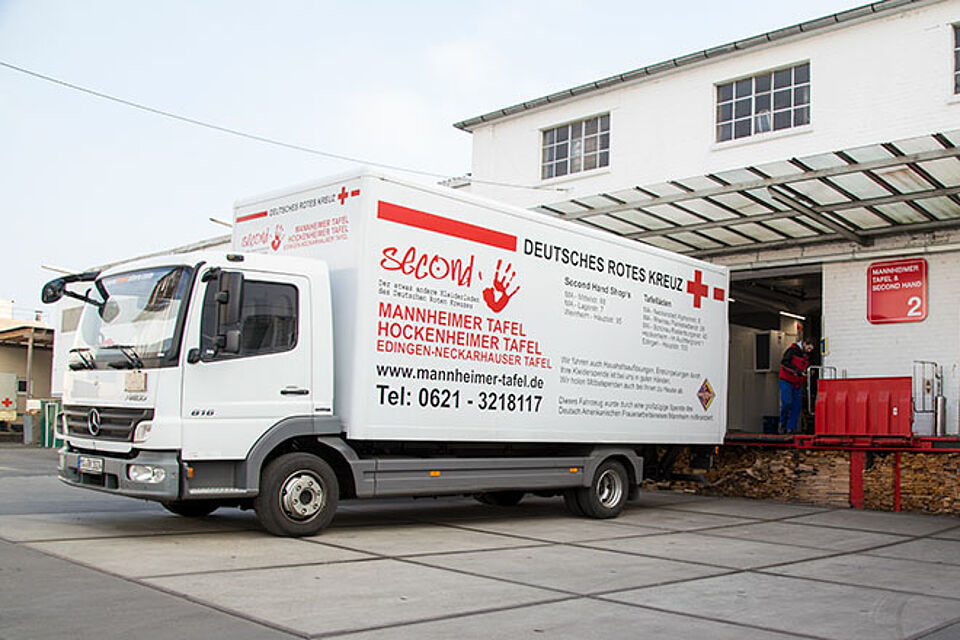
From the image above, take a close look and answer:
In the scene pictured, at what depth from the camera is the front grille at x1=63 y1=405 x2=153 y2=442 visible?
8.30 m

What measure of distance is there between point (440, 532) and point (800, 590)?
4141 millimetres

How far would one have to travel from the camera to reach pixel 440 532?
401 inches

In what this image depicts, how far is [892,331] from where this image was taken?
49.2 ft

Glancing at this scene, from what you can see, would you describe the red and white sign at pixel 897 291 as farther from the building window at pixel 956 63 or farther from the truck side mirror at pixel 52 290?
the truck side mirror at pixel 52 290

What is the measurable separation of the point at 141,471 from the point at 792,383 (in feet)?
41.3

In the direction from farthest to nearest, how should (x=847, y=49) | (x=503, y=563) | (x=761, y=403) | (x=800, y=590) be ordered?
(x=761, y=403) < (x=847, y=49) < (x=503, y=563) < (x=800, y=590)

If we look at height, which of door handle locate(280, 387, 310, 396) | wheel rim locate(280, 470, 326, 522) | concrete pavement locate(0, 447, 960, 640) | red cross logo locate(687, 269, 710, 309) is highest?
red cross logo locate(687, 269, 710, 309)

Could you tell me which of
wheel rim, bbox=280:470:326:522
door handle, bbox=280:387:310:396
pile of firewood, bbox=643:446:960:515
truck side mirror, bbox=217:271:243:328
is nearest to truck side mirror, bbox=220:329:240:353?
truck side mirror, bbox=217:271:243:328

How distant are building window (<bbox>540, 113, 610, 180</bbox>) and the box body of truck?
6.65 metres

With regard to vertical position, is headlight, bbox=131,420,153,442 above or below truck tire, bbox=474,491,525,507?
above

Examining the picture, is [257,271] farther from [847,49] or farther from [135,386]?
[847,49]

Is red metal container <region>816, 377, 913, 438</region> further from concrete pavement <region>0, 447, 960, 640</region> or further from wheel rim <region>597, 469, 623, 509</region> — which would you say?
wheel rim <region>597, 469, 623, 509</region>

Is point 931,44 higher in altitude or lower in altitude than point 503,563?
higher

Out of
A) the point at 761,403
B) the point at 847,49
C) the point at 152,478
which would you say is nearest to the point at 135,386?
the point at 152,478
